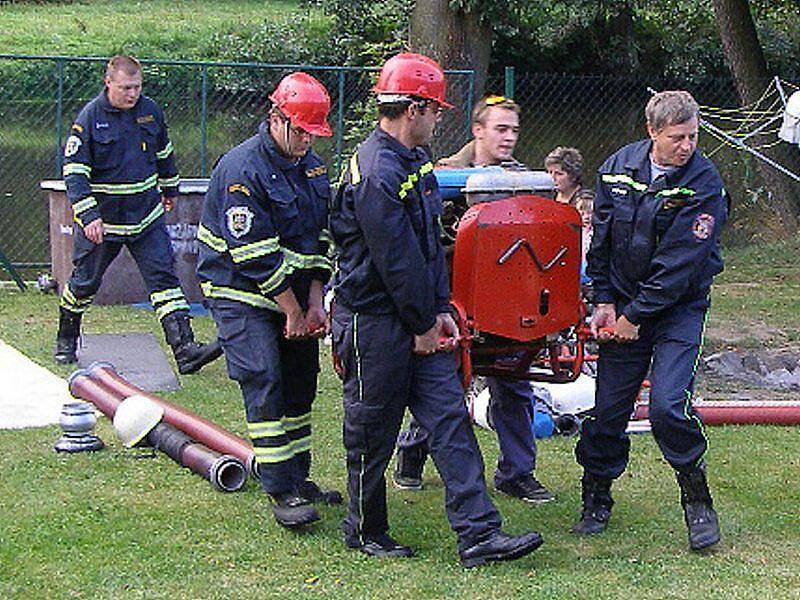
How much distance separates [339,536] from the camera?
633 cm

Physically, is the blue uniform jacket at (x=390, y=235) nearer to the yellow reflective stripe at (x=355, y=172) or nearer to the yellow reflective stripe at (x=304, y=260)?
the yellow reflective stripe at (x=355, y=172)

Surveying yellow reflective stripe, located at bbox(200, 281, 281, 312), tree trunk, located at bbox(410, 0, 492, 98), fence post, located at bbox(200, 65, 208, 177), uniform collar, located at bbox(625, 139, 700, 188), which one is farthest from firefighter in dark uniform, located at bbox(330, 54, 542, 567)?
tree trunk, located at bbox(410, 0, 492, 98)

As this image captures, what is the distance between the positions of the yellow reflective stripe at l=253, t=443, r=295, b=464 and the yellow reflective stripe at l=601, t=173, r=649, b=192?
1.82m

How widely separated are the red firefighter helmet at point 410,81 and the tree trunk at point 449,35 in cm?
1077

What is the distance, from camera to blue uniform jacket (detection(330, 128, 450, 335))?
18.6ft

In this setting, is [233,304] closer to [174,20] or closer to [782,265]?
[782,265]

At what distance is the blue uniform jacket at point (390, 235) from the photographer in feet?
18.6

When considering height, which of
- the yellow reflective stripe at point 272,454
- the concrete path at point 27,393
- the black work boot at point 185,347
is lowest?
the concrete path at point 27,393

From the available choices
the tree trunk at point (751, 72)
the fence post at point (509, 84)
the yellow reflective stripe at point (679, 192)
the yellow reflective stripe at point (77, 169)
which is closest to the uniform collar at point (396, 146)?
the yellow reflective stripe at point (679, 192)

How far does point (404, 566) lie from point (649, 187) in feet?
6.09

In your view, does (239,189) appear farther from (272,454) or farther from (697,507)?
(697,507)

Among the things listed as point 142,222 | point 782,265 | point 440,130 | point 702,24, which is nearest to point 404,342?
point 142,222

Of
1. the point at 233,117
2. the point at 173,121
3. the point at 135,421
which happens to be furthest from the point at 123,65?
the point at 233,117

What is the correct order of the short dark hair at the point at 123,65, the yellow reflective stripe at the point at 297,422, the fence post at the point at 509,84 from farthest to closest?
the fence post at the point at 509,84
the short dark hair at the point at 123,65
the yellow reflective stripe at the point at 297,422
